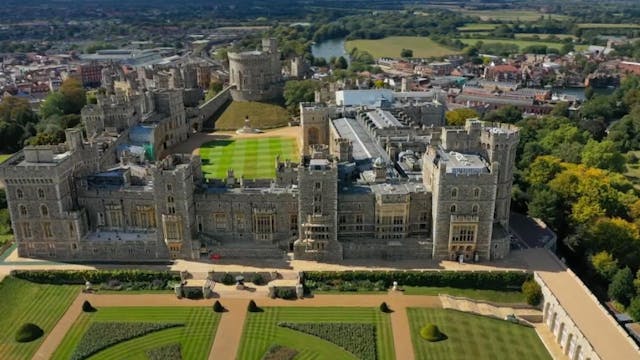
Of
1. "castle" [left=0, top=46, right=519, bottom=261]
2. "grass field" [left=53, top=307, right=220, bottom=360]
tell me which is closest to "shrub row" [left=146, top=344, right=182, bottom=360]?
"grass field" [left=53, top=307, right=220, bottom=360]

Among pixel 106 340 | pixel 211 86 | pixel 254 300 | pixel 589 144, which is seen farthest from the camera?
pixel 211 86

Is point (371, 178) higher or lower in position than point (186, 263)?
higher

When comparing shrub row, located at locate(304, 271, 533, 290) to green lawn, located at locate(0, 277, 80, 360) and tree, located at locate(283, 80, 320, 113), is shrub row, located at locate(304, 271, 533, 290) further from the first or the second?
tree, located at locate(283, 80, 320, 113)

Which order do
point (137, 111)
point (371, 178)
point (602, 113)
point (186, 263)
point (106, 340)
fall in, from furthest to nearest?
point (602, 113) → point (137, 111) → point (371, 178) → point (186, 263) → point (106, 340)

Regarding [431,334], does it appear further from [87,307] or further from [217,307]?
[87,307]

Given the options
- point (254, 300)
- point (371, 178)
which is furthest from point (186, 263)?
point (371, 178)

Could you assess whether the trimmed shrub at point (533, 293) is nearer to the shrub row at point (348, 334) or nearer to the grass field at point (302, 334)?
the grass field at point (302, 334)

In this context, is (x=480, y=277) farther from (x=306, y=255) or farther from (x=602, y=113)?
(x=602, y=113)
